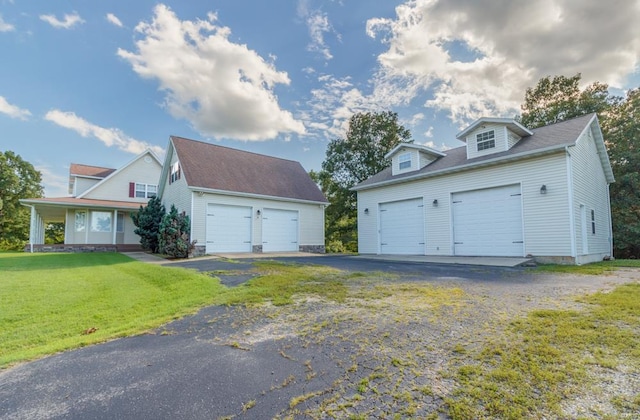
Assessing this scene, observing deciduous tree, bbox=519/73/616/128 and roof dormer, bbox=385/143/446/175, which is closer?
roof dormer, bbox=385/143/446/175

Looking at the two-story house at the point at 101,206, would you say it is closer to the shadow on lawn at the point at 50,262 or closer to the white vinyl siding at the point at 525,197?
the shadow on lawn at the point at 50,262

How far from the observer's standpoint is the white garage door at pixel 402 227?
12586 mm

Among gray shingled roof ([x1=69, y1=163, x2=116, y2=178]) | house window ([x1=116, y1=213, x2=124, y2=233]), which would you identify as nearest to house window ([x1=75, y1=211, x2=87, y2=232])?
house window ([x1=116, y1=213, x2=124, y2=233])

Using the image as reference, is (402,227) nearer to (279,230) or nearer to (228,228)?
(279,230)

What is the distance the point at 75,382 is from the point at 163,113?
59.2 feet

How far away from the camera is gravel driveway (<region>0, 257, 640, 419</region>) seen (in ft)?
6.19

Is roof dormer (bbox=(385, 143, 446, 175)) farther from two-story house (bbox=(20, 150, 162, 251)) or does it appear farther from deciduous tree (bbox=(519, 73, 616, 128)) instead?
two-story house (bbox=(20, 150, 162, 251))

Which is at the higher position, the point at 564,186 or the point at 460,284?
the point at 564,186

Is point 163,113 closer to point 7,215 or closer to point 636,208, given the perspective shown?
point 7,215

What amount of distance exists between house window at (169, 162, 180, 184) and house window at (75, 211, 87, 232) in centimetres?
667

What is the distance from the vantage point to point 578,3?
9.65 metres

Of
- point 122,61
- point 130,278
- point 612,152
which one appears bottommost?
point 130,278

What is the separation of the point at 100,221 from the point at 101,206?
1.61 meters

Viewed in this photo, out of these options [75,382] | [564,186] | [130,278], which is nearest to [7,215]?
[130,278]
